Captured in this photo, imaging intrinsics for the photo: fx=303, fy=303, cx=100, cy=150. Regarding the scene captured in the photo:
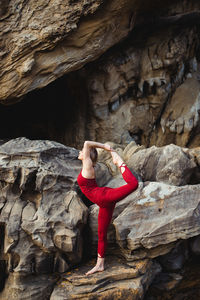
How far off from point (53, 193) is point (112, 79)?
347cm

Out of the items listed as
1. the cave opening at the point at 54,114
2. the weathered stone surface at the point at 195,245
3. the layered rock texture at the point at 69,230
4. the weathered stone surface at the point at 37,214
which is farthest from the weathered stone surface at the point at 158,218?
the cave opening at the point at 54,114

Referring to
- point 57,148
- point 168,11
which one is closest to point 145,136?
point 168,11

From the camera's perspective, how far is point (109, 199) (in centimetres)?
343

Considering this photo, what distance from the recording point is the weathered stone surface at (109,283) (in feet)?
11.1

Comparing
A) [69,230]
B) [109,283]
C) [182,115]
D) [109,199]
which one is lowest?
[109,283]

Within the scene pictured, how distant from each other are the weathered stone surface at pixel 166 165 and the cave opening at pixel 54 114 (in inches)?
104

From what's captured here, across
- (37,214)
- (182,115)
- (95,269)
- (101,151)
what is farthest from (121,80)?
(95,269)

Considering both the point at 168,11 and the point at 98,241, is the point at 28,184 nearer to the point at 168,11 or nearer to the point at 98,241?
the point at 98,241

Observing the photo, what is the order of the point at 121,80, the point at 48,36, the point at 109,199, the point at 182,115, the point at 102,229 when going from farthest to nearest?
the point at 182,115 < the point at 121,80 < the point at 48,36 < the point at 102,229 < the point at 109,199

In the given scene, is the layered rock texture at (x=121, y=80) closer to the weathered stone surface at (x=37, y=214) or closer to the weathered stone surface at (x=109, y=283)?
the weathered stone surface at (x=37, y=214)

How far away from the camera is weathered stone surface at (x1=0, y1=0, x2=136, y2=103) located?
4605 mm

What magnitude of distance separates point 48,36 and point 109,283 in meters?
3.60

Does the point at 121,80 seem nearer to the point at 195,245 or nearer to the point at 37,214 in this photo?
the point at 195,245

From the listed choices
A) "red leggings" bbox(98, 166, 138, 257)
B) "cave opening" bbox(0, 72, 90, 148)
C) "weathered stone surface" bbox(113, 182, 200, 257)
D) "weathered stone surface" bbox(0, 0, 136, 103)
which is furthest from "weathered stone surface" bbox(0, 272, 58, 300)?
"cave opening" bbox(0, 72, 90, 148)
